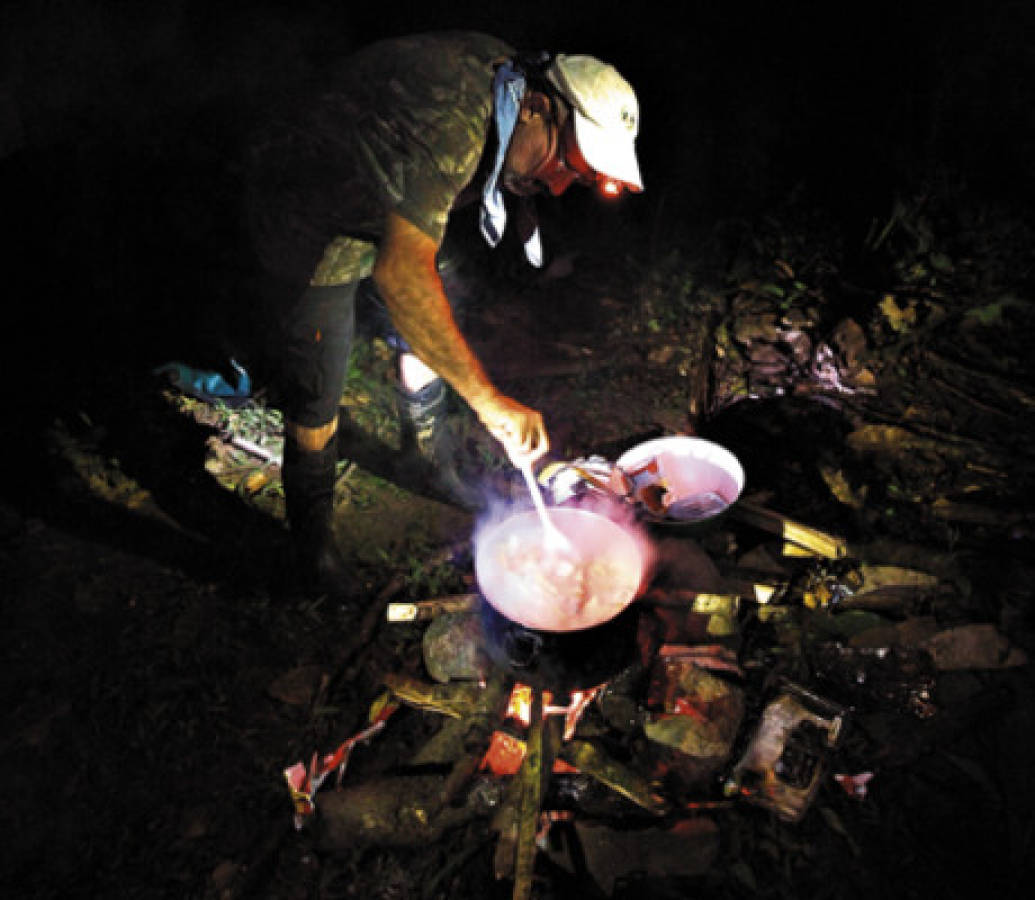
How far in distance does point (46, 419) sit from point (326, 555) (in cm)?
313

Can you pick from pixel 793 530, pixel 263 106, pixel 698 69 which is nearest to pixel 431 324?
pixel 793 530

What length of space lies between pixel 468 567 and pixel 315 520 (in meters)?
1.04

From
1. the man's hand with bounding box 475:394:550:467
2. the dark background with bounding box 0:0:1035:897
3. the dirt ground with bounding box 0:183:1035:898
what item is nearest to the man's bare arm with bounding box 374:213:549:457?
the man's hand with bounding box 475:394:550:467

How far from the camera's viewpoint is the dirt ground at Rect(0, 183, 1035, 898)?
296 centimetres

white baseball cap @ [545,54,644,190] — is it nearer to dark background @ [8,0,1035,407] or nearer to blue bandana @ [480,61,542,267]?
blue bandana @ [480,61,542,267]

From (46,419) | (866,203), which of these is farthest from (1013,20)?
(46,419)

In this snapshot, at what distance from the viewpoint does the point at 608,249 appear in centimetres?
776

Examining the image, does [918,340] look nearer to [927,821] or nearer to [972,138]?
[972,138]

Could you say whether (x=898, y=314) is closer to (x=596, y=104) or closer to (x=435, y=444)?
(x=596, y=104)

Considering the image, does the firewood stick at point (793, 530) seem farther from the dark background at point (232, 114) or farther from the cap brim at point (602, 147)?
the dark background at point (232, 114)

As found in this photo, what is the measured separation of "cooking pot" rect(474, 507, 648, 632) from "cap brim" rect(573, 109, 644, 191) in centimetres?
162

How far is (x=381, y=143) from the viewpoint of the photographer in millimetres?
2768

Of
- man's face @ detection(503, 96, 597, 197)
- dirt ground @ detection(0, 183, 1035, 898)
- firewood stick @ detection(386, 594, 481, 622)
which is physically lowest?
dirt ground @ detection(0, 183, 1035, 898)

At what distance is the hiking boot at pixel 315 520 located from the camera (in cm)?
374
